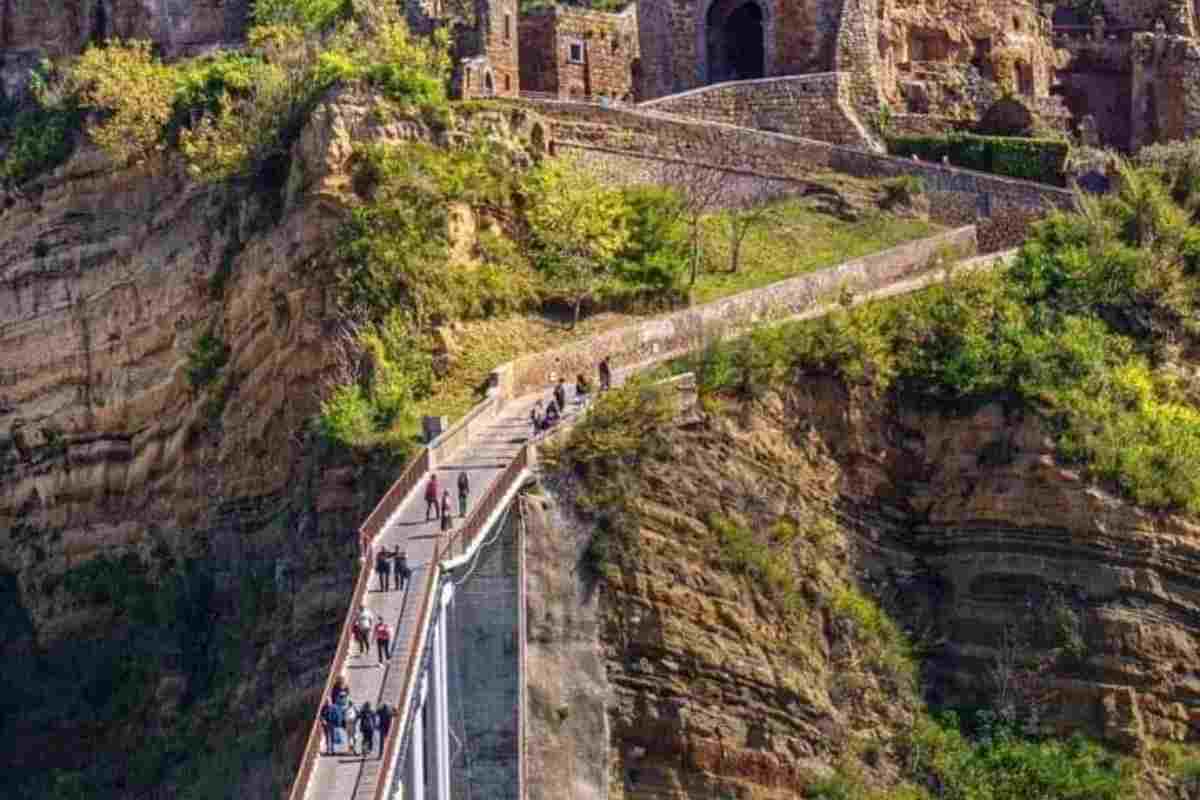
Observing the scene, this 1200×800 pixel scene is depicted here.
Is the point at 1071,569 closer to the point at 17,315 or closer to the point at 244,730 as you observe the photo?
the point at 244,730

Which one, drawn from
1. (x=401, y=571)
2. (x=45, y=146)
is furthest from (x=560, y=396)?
(x=45, y=146)

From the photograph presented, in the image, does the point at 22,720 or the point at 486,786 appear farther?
the point at 22,720

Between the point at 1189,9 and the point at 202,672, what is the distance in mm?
26857

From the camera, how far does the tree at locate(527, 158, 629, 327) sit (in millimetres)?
64562

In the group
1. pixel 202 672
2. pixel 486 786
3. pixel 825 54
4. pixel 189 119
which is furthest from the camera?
pixel 825 54

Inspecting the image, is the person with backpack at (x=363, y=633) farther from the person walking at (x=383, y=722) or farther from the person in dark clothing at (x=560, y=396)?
the person in dark clothing at (x=560, y=396)

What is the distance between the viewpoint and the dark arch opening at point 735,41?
3004 inches

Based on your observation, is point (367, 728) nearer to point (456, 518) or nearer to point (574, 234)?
point (456, 518)

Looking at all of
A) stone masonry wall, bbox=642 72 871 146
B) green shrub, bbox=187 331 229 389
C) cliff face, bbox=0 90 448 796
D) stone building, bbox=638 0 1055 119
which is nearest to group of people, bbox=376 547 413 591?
cliff face, bbox=0 90 448 796

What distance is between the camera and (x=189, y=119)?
68.6 m

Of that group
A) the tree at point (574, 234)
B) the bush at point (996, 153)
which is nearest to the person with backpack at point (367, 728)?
the tree at point (574, 234)

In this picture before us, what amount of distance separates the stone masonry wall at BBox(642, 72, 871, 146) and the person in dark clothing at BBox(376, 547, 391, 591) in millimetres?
21554

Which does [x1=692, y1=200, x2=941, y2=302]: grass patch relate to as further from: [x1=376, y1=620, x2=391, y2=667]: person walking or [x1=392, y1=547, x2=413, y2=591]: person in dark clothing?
[x1=376, y1=620, x2=391, y2=667]: person walking

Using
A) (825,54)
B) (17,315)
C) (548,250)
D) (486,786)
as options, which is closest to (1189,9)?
(825,54)
